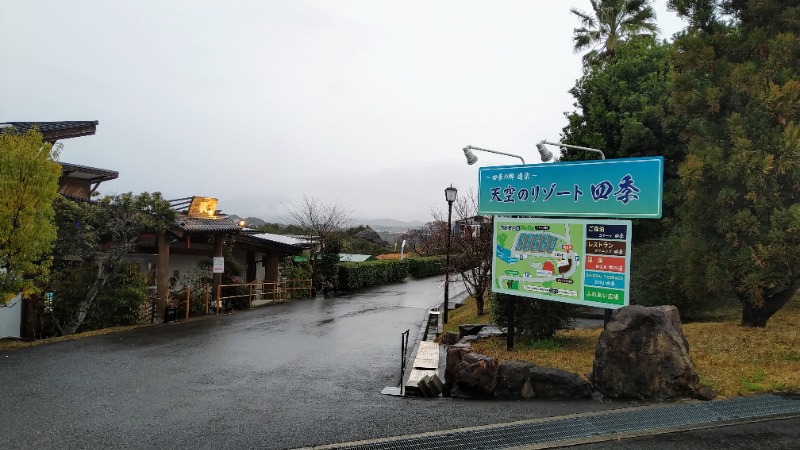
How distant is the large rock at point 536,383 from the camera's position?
6.45 meters

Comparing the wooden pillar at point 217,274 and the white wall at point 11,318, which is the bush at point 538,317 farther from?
the white wall at point 11,318

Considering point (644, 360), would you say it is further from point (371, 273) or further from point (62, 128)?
point (371, 273)

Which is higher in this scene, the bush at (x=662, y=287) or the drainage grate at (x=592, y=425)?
the bush at (x=662, y=287)

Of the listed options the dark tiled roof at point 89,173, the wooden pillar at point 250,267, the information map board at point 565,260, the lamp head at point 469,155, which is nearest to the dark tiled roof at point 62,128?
the dark tiled roof at point 89,173

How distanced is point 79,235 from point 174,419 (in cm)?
1008

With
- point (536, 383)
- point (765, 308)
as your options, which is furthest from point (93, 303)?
point (765, 308)

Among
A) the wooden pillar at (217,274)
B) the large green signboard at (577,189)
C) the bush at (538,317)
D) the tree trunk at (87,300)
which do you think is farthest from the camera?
the wooden pillar at (217,274)

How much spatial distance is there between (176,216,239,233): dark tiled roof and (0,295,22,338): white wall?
4.80m

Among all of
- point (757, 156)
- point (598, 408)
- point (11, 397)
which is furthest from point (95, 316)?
point (757, 156)

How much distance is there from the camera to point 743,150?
8.95m

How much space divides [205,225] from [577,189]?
14021mm

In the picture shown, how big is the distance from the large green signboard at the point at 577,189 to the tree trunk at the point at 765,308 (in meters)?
4.09

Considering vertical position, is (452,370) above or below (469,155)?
below

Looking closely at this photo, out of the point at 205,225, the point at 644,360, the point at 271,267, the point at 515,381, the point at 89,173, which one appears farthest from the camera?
the point at 271,267
